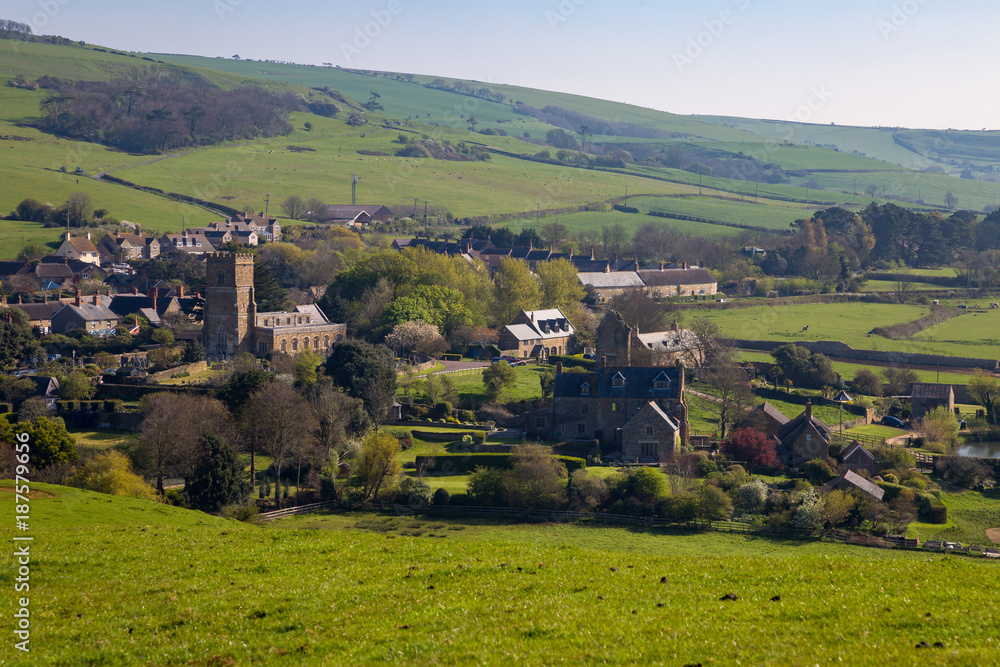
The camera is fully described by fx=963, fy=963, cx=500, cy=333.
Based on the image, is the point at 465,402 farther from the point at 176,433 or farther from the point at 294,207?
the point at 294,207

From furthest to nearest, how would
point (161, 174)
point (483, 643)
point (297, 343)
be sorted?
point (161, 174)
point (297, 343)
point (483, 643)

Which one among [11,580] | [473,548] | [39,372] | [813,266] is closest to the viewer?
[11,580]

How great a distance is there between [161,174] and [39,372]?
114282 millimetres

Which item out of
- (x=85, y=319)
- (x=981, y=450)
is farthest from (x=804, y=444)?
(x=85, y=319)

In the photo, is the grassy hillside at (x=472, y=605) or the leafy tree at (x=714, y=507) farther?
the leafy tree at (x=714, y=507)

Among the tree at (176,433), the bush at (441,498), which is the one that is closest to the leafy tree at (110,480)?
the tree at (176,433)

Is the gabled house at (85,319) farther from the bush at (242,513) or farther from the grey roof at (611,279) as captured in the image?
the grey roof at (611,279)

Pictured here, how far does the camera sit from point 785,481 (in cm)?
5019

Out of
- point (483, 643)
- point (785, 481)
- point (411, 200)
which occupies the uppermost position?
point (411, 200)

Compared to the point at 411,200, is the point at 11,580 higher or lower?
lower

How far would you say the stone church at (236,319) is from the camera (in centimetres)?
7894

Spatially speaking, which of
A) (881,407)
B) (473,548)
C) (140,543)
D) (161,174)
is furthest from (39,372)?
(161,174)

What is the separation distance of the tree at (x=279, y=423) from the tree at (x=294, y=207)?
368 feet

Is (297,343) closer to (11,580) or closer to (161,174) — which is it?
(11,580)
